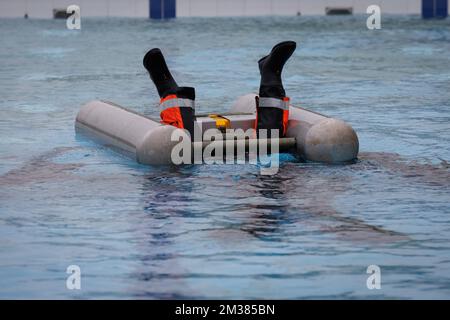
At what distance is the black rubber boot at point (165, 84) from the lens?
9.34 m

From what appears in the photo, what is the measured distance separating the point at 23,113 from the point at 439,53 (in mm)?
9821

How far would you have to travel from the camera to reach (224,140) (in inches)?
Result: 356

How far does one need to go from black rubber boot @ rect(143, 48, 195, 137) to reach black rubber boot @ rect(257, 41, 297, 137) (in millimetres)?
625

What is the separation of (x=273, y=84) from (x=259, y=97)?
0.57ft

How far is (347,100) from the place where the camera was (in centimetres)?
1377

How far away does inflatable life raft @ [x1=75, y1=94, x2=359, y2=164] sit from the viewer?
29.2ft

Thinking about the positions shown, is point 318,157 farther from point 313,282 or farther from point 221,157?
point 313,282
